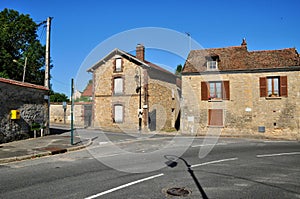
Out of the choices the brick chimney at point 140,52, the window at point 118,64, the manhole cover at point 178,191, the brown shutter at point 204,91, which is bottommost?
the manhole cover at point 178,191

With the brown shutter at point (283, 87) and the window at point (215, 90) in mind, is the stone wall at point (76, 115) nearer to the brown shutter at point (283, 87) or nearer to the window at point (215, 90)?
the window at point (215, 90)

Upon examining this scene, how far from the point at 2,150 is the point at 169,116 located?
1979 centimetres

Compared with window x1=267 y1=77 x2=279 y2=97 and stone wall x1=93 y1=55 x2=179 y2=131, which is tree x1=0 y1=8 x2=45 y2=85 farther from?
window x1=267 y1=77 x2=279 y2=97

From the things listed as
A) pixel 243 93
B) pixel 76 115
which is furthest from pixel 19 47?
pixel 243 93

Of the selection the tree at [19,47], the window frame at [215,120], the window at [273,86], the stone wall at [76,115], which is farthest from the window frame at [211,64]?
the tree at [19,47]

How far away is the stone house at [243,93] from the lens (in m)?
19.2

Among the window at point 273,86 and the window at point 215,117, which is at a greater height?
the window at point 273,86

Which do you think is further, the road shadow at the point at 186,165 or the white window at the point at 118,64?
the white window at the point at 118,64

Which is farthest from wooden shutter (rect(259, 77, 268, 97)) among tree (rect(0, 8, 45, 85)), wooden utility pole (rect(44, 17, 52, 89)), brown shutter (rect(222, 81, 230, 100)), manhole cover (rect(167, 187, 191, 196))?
tree (rect(0, 8, 45, 85))

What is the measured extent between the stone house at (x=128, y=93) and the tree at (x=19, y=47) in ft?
31.6

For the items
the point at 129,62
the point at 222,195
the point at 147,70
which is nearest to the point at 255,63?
the point at 147,70

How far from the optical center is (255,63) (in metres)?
20.4

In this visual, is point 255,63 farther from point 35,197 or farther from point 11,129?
point 35,197

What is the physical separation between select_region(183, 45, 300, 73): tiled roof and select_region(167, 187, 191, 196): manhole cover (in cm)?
1671
